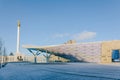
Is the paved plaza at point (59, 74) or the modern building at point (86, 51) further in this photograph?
the modern building at point (86, 51)

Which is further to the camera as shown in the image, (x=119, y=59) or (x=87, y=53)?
(x=87, y=53)

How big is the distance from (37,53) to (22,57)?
10.3 metres

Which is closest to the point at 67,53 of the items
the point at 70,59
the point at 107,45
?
the point at 70,59

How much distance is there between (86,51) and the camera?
74625 millimetres

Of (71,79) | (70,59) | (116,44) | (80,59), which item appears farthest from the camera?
(70,59)

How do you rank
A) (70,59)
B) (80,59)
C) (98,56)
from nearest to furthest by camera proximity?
(98,56)
(80,59)
(70,59)

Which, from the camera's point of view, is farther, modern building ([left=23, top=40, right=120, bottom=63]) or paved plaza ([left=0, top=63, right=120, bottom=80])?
modern building ([left=23, top=40, right=120, bottom=63])

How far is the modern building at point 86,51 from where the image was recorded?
221 ft

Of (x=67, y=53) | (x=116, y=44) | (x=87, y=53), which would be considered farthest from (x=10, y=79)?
(x=67, y=53)

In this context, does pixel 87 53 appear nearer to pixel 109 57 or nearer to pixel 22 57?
pixel 109 57

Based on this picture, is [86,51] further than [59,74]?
Yes

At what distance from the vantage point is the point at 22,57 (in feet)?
298

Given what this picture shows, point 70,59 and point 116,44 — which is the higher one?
point 116,44

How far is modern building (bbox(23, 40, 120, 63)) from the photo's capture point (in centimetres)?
6738
